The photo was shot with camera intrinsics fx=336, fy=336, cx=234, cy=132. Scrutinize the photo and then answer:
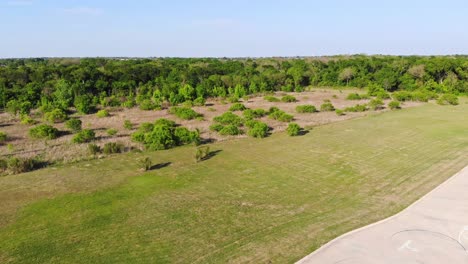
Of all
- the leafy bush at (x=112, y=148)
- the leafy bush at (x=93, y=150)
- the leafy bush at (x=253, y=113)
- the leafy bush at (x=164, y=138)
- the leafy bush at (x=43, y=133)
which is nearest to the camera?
the leafy bush at (x=93, y=150)

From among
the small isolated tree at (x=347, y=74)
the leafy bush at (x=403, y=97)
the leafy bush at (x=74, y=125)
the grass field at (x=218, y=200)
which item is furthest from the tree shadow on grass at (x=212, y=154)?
the small isolated tree at (x=347, y=74)

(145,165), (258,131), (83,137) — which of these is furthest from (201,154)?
(83,137)

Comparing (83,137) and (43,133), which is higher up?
(43,133)

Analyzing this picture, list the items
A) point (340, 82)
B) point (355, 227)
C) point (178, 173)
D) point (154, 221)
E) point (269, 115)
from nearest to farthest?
point (355, 227) < point (154, 221) < point (178, 173) < point (269, 115) < point (340, 82)

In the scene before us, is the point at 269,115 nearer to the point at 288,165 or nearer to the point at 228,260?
the point at 288,165

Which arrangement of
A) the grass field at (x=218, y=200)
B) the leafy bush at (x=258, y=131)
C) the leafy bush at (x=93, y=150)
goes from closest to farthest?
the grass field at (x=218, y=200) → the leafy bush at (x=93, y=150) → the leafy bush at (x=258, y=131)

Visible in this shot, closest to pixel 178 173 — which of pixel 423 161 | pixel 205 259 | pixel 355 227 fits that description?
pixel 205 259

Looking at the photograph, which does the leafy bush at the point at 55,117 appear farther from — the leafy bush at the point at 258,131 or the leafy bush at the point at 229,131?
the leafy bush at the point at 258,131

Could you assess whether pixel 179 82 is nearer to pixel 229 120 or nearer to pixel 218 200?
pixel 229 120

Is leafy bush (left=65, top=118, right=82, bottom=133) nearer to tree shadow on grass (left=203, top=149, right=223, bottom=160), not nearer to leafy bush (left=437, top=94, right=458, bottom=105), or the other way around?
tree shadow on grass (left=203, top=149, right=223, bottom=160)
